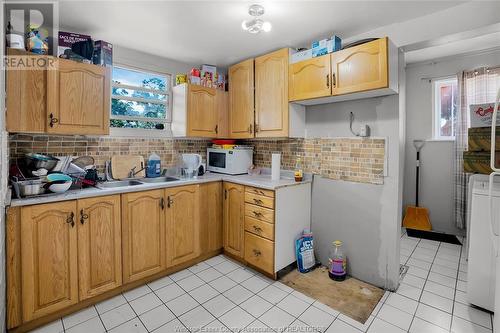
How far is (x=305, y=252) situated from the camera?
249cm

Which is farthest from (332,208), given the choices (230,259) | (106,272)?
(106,272)

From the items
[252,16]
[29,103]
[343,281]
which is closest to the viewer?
[29,103]

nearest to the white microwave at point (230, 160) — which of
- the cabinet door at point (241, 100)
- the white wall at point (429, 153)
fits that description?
the cabinet door at point (241, 100)

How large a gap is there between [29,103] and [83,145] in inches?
23.8

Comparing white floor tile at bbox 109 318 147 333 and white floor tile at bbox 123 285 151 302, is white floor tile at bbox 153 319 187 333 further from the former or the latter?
white floor tile at bbox 123 285 151 302

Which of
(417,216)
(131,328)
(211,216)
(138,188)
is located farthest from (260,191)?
(417,216)

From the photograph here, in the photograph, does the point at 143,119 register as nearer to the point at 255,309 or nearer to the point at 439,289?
the point at 255,309

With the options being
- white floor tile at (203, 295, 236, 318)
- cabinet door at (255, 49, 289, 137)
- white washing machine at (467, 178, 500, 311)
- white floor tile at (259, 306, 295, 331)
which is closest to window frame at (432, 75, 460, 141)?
white washing machine at (467, 178, 500, 311)

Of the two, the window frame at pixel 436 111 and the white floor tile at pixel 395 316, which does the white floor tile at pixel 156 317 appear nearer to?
the white floor tile at pixel 395 316

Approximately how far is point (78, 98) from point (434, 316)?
10.4ft

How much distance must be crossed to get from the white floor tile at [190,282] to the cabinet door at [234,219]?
1.62 ft

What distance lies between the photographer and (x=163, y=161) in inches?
115

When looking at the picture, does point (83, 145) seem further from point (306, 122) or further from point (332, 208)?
point (332, 208)

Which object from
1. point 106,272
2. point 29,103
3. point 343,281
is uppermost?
point 29,103
